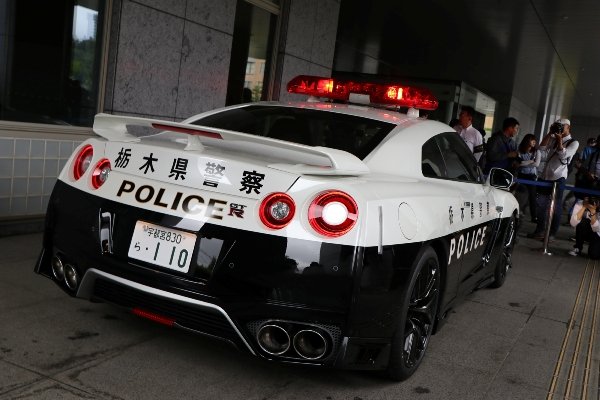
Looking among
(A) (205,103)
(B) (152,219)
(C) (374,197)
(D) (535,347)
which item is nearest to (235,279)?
(B) (152,219)

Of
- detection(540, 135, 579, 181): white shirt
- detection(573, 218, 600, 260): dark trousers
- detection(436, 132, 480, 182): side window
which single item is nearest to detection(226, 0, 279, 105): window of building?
detection(540, 135, 579, 181): white shirt

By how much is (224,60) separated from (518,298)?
4.57m

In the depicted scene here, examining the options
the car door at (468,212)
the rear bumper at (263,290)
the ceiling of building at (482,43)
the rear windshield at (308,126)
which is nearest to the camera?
the rear bumper at (263,290)

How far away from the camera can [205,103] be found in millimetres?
7859

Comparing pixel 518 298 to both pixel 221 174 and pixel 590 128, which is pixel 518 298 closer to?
pixel 221 174

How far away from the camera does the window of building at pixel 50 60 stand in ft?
18.3

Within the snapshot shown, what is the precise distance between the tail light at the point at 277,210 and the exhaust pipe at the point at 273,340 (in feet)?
1.50

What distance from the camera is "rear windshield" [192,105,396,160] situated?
3.61m

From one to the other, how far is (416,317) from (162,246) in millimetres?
1401

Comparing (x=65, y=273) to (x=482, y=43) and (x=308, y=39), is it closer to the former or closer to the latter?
(x=308, y=39)

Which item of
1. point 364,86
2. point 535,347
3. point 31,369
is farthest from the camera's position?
point 364,86

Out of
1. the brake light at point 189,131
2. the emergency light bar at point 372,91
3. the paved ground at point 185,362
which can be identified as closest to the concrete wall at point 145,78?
the paved ground at point 185,362

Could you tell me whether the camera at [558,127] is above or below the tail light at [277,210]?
above

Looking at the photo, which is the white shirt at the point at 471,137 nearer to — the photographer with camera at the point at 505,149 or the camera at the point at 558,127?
the photographer with camera at the point at 505,149
